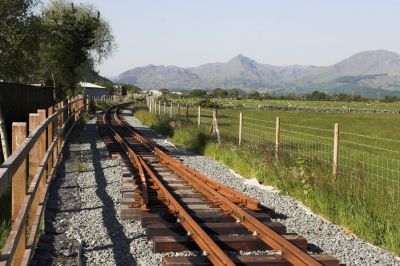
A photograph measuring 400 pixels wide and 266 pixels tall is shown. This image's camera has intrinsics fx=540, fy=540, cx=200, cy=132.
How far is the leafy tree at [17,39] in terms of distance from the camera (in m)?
18.6

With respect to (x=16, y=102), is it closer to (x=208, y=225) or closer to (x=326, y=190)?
(x=326, y=190)

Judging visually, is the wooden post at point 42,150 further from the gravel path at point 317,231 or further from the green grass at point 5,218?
the gravel path at point 317,231

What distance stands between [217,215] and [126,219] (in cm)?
148

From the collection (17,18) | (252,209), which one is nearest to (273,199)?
(252,209)

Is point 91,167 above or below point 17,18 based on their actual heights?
below

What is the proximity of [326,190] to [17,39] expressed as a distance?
512 inches

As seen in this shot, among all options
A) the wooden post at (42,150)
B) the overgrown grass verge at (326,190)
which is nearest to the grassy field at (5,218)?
A: the wooden post at (42,150)

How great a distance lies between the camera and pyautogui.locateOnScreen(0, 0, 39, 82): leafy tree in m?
18.6

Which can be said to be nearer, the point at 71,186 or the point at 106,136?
the point at 71,186

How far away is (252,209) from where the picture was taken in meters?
9.33

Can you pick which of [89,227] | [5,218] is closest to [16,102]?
[5,218]

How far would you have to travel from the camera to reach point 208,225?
7941 millimetres

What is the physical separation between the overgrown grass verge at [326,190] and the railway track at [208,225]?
47.5 inches

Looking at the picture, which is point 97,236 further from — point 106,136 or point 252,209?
point 106,136
